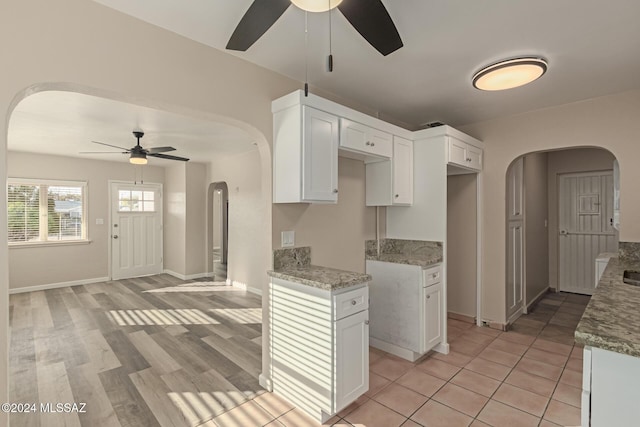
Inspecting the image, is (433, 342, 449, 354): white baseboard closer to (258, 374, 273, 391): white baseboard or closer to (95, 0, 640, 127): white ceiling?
(258, 374, 273, 391): white baseboard

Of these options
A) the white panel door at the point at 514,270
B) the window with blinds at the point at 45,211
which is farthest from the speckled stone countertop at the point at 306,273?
the window with blinds at the point at 45,211

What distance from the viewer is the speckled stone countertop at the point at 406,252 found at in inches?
117

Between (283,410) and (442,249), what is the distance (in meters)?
2.08

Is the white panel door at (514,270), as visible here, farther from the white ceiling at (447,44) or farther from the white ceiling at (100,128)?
the white ceiling at (100,128)

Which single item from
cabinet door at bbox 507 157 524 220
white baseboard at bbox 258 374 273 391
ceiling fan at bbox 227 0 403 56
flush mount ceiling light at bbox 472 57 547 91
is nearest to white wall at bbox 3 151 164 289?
white baseboard at bbox 258 374 273 391

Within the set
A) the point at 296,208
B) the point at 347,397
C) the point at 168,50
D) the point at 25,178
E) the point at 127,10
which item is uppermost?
the point at 127,10

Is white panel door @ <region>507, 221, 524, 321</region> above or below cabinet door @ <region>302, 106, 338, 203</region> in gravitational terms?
below

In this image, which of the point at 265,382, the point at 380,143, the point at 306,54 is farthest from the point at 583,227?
the point at 265,382

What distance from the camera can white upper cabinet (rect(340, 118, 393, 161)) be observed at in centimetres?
254

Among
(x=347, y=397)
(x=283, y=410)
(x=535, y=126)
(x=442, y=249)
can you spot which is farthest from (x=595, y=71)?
(x=283, y=410)

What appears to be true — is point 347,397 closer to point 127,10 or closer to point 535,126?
point 127,10

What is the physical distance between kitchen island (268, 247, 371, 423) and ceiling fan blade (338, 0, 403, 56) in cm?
139

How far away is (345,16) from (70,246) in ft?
22.8

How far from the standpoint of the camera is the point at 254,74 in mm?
2369
